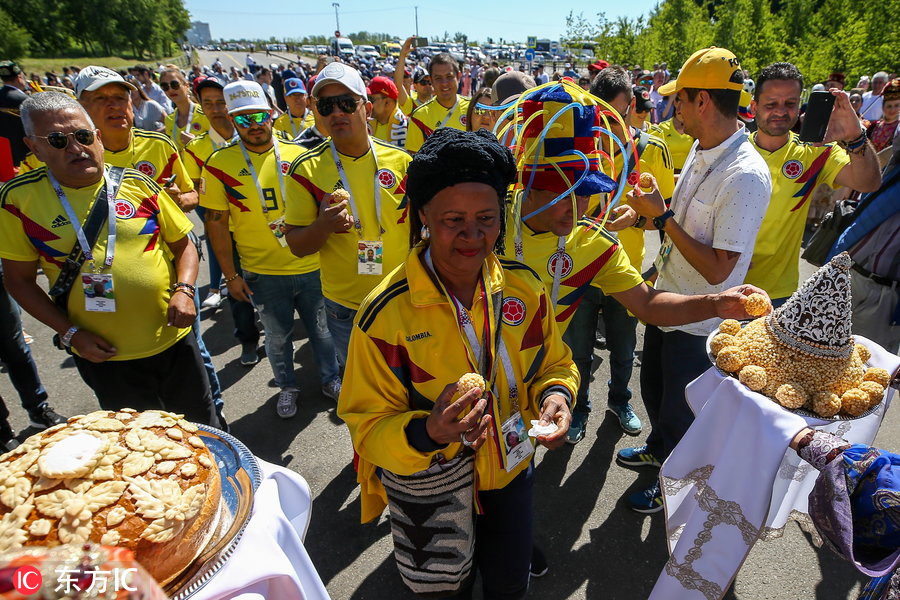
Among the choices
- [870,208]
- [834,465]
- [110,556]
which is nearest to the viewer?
[110,556]

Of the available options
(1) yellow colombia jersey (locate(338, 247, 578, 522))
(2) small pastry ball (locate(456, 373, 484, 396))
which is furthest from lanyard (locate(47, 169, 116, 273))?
(2) small pastry ball (locate(456, 373, 484, 396))

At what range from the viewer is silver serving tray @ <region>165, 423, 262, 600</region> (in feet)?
4.22

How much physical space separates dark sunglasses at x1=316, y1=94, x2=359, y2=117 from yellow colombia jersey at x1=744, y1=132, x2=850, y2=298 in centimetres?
263

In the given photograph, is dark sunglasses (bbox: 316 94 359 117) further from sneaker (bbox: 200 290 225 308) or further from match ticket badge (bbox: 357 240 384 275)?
sneaker (bbox: 200 290 225 308)

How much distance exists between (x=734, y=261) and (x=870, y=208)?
4.45ft

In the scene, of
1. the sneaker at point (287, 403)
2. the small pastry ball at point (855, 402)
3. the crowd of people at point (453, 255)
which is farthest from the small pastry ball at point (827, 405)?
the sneaker at point (287, 403)

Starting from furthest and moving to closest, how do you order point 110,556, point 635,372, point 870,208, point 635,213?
point 635,372 → point 870,208 → point 635,213 → point 110,556

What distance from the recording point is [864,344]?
7.18 feet

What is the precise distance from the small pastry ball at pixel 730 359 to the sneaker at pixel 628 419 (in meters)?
1.98

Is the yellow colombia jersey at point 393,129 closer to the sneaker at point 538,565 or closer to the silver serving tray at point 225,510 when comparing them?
the sneaker at point 538,565

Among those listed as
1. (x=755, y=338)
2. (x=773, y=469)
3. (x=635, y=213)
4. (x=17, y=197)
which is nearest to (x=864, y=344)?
(x=755, y=338)

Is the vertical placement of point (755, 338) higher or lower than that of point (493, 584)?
higher

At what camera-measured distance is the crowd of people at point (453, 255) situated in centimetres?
175

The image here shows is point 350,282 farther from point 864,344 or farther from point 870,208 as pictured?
point 870,208
